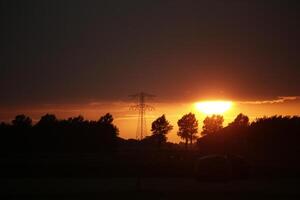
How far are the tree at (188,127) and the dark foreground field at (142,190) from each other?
151 metres

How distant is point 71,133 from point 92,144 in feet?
25.6

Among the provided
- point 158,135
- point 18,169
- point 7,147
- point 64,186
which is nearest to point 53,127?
point 7,147

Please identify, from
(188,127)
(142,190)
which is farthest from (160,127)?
(142,190)

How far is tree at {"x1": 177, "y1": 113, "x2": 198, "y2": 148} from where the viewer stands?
182500 mm

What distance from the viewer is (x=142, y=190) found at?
2591 cm

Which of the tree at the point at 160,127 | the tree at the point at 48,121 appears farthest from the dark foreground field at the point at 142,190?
the tree at the point at 160,127

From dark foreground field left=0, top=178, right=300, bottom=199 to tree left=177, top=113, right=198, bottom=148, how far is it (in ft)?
495

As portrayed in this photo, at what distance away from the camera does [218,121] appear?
185500 mm

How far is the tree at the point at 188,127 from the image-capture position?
18250cm

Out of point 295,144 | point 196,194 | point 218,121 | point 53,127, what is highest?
point 218,121

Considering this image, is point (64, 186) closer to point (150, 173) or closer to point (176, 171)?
point (150, 173)

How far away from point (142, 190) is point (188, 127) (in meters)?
159

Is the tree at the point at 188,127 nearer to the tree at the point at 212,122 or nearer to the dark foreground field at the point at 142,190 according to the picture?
the tree at the point at 212,122

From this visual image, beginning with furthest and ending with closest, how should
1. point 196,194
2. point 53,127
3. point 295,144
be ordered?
1. point 53,127
2. point 295,144
3. point 196,194
